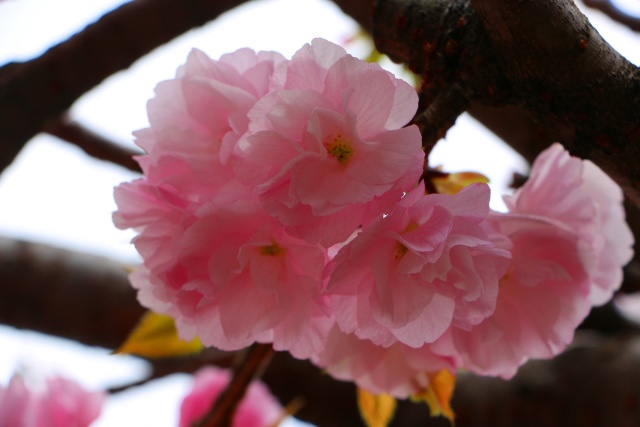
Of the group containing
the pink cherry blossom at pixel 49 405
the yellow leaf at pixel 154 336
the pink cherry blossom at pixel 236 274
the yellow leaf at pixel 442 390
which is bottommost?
the pink cherry blossom at pixel 49 405

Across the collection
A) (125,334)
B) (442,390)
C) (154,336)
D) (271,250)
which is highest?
(271,250)

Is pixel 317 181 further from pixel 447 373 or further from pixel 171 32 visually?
pixel 171 32

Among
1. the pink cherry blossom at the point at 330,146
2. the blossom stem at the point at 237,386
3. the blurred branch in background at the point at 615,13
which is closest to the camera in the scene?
the pink cherry blossom at the point at 330,146

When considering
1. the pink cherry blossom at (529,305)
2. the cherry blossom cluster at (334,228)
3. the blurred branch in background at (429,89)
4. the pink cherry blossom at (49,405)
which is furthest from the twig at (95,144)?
the pink cherry blossom at (529,305)

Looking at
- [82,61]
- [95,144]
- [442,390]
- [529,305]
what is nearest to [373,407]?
[442,390]

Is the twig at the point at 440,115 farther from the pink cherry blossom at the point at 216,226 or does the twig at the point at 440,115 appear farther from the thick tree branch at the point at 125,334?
the thick tree branch at the point at 125,334

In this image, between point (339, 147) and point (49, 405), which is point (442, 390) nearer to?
point (339, 147)

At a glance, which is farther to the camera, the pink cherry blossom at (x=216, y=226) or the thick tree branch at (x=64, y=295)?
the thick tree branch at (x=64, y=295)
